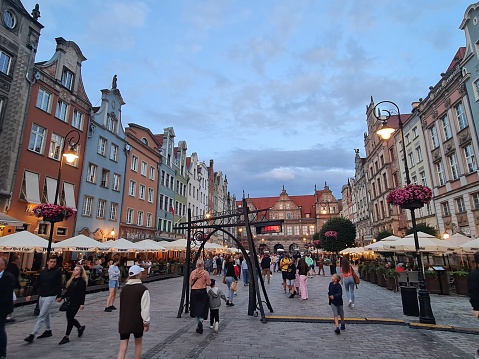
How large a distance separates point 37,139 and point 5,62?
500 cm

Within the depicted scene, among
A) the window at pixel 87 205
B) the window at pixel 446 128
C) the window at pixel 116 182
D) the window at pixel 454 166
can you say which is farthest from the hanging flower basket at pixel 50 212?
the window at pixel 446 128

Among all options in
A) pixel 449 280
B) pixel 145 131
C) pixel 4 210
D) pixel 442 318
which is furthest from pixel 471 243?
pixel 145 131

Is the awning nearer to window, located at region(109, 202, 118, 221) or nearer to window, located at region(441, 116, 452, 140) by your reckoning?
window, located at region(109, 202, 118, 221)

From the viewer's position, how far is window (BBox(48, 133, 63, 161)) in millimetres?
22031

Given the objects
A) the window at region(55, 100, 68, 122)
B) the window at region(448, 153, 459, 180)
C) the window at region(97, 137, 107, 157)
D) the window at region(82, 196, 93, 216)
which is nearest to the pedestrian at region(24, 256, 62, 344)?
the window at region(55, 100, 68, 122)

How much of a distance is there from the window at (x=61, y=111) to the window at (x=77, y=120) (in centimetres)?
93

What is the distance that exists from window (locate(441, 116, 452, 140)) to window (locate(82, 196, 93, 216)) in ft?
101

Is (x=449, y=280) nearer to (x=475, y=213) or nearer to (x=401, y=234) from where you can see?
(x=475, y=213)

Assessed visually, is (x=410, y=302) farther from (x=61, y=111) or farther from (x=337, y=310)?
(x=61, y=111)

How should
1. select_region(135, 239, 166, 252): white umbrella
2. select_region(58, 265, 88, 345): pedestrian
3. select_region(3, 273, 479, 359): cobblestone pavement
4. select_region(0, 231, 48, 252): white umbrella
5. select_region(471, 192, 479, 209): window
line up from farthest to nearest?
1. select_region(471, 192, 479, 209): window
2. select_region(135, 239, 166, 252): white umbrella
3. select_region(0, 231, 48, 252): white umbrella
4. select_region(58, 265, 88, 345): pedestrian
5. select_region(3, 273, 479, 359): cobblestone pavement

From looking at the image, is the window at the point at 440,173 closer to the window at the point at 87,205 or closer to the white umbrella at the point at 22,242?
the white umbrella at the point at 22,242

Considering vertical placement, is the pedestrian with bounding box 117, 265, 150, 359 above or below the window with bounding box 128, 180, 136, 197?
below

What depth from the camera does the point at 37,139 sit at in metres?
20.9

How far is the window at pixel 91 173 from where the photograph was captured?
26203 millimetres
